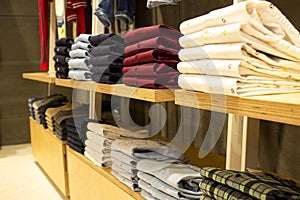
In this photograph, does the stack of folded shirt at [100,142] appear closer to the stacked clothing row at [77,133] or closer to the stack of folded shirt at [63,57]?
the stacked clothing row at [77,133]

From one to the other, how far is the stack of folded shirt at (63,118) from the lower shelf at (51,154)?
48 mm

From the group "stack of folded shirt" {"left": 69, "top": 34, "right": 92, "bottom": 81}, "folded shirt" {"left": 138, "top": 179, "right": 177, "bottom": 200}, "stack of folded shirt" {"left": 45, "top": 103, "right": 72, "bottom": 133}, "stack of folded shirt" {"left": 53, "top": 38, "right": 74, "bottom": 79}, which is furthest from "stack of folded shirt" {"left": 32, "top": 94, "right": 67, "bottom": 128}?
"folded shirt" {"left": 138, "top": 179, "right": 177, "bottom": 200}

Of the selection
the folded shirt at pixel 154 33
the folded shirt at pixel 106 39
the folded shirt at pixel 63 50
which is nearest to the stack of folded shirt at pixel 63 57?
the folded shirt at pixel 63 50

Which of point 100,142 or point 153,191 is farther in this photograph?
point 100,142

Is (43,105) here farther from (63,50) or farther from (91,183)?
(91,183)

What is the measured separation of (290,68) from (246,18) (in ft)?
0.55

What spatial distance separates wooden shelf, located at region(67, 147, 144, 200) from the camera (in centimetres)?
128

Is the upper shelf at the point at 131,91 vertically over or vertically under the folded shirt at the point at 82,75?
under

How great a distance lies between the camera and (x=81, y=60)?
1.59 meters

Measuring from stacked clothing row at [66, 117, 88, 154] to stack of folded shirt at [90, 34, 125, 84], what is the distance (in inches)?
15.5

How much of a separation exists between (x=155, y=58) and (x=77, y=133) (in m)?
0.93

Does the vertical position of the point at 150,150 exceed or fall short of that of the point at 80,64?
it falls short

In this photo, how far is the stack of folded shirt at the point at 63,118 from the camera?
204 cm

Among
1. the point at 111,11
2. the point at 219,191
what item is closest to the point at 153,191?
the point at 219,191
